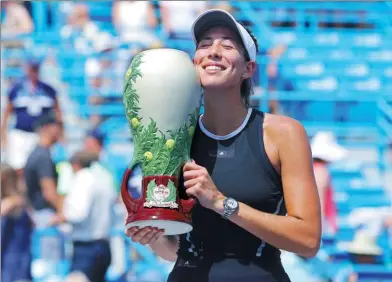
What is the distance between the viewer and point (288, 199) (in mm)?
2355

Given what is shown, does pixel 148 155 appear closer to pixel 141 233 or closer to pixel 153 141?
pixel 153 141

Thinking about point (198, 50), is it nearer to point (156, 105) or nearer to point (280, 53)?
point (156, 105)

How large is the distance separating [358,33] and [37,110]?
2.92 meters

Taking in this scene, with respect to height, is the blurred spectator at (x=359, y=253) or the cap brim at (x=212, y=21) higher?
the cap brim at (x=212, y=21)

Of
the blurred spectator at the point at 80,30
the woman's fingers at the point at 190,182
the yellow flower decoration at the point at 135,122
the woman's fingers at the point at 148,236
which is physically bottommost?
the woman's fingers at the point at 148,236

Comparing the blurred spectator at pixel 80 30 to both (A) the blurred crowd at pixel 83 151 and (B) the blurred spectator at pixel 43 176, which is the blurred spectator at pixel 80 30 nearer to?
(A) the blurred crowd at pixel 83 151

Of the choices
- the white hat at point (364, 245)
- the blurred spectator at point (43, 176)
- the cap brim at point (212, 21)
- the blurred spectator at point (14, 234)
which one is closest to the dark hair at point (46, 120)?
the blurred spectator at point (43, 176)

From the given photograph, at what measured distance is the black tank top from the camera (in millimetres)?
2363

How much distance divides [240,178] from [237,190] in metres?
0.04

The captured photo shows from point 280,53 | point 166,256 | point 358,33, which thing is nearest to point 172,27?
point 280,53

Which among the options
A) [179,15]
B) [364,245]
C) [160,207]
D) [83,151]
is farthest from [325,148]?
[160,207]

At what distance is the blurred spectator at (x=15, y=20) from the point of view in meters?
7.57

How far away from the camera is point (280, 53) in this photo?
7539mm

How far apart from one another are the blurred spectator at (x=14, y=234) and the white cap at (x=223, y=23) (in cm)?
459
